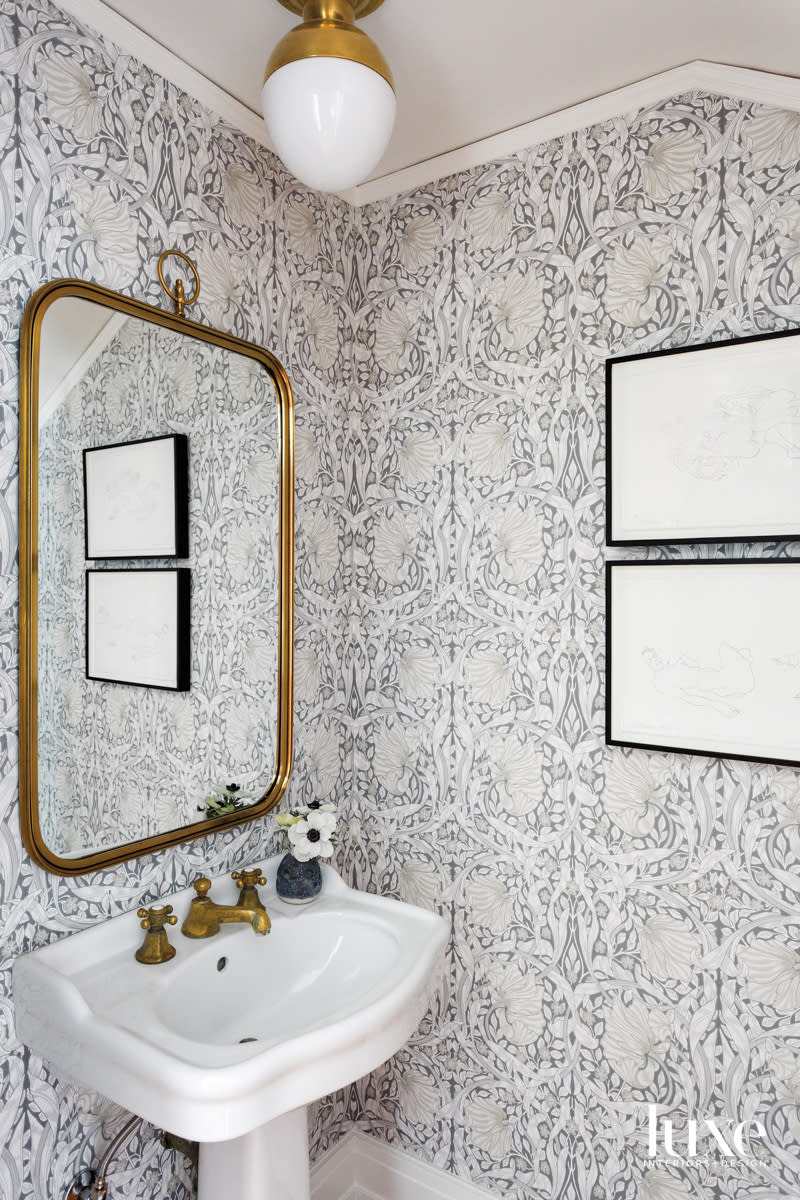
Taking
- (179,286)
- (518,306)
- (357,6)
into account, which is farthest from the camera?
(518,306)

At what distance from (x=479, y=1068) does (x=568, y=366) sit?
64.4 inches

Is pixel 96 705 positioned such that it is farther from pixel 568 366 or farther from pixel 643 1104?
pixel 643 1104

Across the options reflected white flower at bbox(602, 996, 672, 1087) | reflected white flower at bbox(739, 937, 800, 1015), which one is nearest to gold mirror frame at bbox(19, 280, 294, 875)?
reflected white flower at bbox(602, 996, 672, 1087)

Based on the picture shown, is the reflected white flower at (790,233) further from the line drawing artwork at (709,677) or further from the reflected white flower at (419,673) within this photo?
the reflected white flower at (419,673)

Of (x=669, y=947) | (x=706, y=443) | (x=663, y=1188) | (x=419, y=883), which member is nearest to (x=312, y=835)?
(x=419, y=883)

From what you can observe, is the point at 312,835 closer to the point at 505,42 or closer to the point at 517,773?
the point at 517,773

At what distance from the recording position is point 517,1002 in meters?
1.73

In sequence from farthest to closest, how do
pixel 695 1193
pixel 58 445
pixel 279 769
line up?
pixel 279 769 → pixel 695 1193 → pixel 58 445

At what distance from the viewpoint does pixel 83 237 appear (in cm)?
134

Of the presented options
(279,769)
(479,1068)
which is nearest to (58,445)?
(279,769)

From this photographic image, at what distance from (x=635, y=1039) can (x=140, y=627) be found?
1318mm

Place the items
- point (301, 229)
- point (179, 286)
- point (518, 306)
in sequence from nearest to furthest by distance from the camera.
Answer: point (179, 286) < point (518, 306) < point (301, 229)

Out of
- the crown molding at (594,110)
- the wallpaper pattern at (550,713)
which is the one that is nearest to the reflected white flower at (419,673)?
the wallpaper pattern at (550,713)

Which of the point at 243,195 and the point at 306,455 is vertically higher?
the point at 243,195
